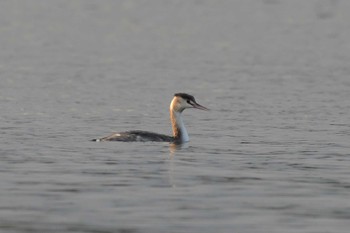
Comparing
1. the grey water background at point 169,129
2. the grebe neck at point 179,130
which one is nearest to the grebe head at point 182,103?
the grebe neck at point 179,130

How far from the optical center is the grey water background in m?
22.8

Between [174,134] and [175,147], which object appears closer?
[175,147]

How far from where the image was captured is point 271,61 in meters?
61.5

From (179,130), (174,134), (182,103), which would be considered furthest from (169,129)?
(179,130)

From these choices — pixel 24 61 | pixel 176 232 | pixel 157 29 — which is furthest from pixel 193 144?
pixel 157 29

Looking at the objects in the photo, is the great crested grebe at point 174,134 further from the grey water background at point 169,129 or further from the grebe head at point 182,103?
the grey water background at point 169,129

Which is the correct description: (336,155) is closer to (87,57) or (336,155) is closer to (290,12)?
(87,57)

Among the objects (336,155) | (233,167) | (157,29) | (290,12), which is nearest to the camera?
(233,167)

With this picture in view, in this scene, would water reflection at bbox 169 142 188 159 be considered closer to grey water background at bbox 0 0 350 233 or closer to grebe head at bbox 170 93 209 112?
grey water background at bbox 0 0 350 233

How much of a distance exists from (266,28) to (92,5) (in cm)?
2947

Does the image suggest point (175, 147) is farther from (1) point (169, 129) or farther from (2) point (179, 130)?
(1) point (169, 129)

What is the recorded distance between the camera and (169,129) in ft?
124

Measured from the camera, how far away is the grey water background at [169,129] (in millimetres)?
22812

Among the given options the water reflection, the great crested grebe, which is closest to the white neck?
the great crested grebe
